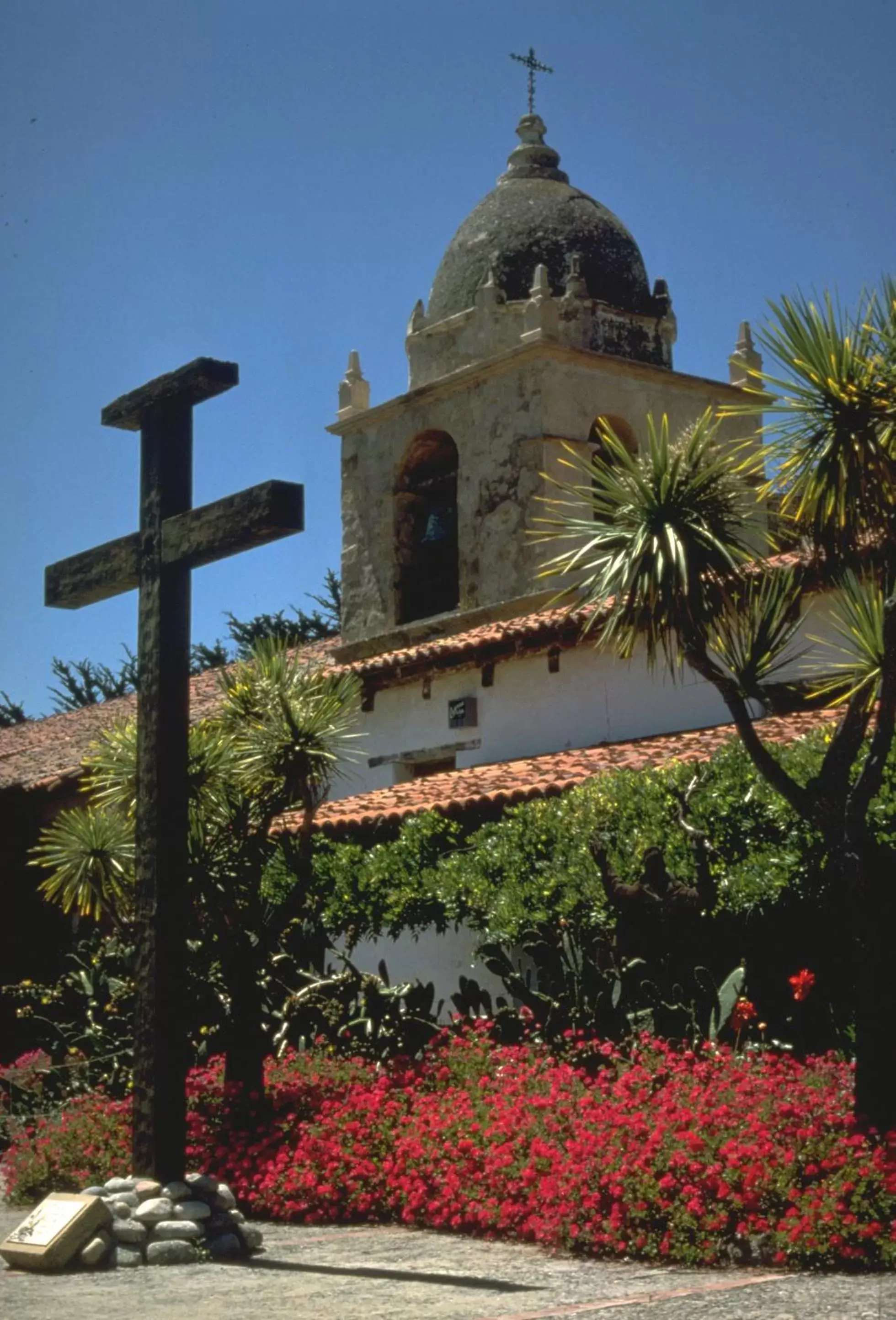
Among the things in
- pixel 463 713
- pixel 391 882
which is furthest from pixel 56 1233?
pixel 463 713

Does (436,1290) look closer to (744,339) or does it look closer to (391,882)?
(391,882)

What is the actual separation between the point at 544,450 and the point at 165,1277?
1823 cm

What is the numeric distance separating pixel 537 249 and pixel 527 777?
12.3m

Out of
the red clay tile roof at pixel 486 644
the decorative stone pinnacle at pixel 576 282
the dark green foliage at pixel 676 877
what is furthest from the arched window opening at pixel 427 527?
the dark green foliage at pixel 676 877

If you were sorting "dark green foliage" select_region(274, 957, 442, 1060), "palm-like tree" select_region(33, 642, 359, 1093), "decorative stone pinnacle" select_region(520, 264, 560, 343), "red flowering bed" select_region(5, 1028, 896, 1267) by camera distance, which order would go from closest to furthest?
"red flowering bed" select_region(5, 1028, 896, 1267)
"palm-like tree" select_region(33, 642, 359, 1093)
"dark green foliage" select_region(274, 957, 442, 1060)
"decorative stone pinnacle" select_region(520, 264, 560, 343)

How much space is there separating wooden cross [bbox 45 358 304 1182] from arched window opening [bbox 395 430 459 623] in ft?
55.6

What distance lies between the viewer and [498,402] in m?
25.0

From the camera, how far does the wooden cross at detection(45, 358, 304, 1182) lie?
26.7 ft

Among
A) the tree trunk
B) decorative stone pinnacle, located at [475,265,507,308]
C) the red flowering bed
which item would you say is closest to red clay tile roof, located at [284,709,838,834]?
the red flowering bed

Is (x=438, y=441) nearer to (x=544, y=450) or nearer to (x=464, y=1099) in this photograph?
(x=544, y=450)

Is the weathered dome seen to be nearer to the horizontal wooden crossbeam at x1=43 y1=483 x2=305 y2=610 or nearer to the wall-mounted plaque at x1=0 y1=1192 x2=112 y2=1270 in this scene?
the horizontal wooden crossbeam at x1=43 y1=483 x2=305 y2=610

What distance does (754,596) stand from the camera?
10.4m

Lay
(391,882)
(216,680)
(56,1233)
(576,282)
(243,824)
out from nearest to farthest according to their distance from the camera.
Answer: (56,1233)
(243,824)
(391,882)
(216,680)
(576,282)

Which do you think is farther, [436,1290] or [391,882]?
[391,882]
